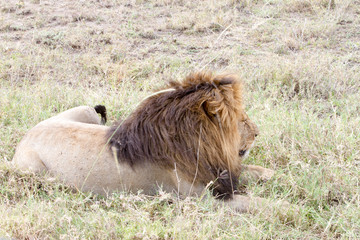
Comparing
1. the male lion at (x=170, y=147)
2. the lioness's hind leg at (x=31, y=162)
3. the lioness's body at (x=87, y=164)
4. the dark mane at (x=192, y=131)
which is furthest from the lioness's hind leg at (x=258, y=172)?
the lioness's hind leg at (x=31, y=162)

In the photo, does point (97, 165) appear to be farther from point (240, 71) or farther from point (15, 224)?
point (240, 71)

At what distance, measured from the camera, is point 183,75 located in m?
5.24

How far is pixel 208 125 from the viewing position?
2.81 meters

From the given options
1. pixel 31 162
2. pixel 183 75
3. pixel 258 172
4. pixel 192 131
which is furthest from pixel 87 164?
pixel 183 75

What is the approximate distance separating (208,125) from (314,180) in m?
0.85

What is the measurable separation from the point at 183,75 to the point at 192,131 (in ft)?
8.23

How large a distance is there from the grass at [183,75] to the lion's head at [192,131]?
22 centimetres

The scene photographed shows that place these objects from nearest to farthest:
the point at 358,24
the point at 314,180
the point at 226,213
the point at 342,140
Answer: the point at 226,213
the point at 314,180
the point at 342,140
the point at 358,24

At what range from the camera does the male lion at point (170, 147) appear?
2.81m

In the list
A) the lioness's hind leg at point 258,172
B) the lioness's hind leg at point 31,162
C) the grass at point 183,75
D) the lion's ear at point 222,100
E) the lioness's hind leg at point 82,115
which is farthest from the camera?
the lioness's hind leg at point 82,115

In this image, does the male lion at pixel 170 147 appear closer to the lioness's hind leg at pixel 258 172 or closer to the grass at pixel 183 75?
the grass at pixel 183 75

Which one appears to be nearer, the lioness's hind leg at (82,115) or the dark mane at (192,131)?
the dark mane at (192,131)

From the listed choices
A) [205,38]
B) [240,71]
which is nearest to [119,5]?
[205,38]

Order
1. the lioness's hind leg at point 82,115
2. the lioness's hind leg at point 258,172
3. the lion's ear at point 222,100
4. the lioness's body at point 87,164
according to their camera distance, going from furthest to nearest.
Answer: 1. the lioness's hind leg at point 82,115
2. the lioness's hind leg at point 258,172
3. the lioness's body at point 87,164
4. the lion's ear at point 222,100
